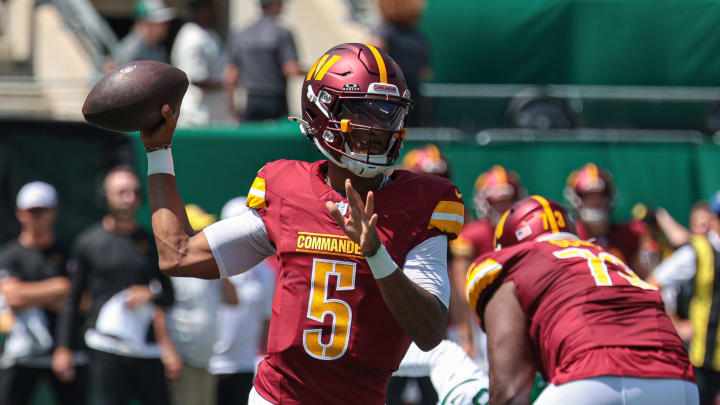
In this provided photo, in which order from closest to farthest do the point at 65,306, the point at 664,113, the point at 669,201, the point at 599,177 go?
the point at 65,306 < the point at 599,177 < the point at 669,201 < the point at 664,113

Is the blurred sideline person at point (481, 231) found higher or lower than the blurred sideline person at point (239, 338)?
higher

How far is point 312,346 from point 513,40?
7.73 meters

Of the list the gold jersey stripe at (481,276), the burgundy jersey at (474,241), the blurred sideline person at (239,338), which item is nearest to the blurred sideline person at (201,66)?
the blurred sideline person at (239,338)

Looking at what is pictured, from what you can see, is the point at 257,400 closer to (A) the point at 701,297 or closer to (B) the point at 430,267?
(B) the point at 430,267

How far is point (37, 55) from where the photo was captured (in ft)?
35.1

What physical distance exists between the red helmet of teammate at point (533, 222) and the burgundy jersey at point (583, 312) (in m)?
0.16

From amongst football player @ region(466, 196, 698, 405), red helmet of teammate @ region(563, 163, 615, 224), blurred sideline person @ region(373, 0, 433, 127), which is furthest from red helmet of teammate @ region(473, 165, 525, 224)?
football player @ region(466, 196, 698, 405)

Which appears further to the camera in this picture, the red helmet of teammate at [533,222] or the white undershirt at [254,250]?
the red helmet of teammate at [533,222]

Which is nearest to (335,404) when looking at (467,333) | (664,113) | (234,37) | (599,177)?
(467,333)

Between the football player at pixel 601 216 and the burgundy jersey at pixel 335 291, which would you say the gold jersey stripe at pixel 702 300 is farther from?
the burgundy jersey at pixel 335 291

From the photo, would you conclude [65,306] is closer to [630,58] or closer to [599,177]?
[599,177]

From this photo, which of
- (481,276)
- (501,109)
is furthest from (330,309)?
(501,109)

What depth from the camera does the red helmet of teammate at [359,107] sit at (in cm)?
355

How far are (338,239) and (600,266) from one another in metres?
1.37
